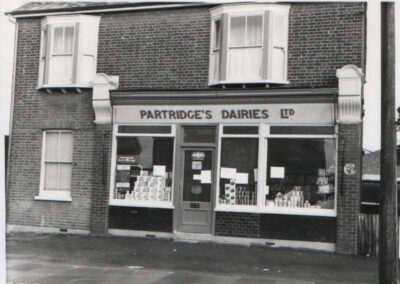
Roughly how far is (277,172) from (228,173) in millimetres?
1233

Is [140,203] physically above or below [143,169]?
below

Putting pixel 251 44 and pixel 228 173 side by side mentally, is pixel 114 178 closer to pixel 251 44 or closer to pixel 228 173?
pixel 228 173

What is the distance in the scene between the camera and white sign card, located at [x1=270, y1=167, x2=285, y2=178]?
12.6 m

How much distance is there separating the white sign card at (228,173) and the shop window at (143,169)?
1.43 m

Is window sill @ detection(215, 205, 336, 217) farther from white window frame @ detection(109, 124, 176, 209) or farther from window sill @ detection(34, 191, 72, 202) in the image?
window sill @ detection(34, 191, 72, 202)

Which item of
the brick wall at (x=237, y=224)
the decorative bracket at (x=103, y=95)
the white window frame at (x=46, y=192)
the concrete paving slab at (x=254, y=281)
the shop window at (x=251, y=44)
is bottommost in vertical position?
the concrete paving slab at (x=254, y=281)

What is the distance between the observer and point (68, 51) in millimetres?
14688

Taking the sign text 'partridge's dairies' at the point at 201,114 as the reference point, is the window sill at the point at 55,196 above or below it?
below

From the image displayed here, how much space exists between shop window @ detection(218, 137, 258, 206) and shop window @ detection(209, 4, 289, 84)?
5.20ft

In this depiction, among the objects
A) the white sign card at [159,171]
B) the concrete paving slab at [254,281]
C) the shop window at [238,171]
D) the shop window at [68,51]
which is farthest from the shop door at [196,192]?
the concrete paving slab at [254,281]

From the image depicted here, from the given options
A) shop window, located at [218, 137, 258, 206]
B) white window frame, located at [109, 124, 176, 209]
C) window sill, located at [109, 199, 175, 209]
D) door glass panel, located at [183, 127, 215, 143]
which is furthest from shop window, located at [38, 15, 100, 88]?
shop window, located at [218, 137, 258, 206]

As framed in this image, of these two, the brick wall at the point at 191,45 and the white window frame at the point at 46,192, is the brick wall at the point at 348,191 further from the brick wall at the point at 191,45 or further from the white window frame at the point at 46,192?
the white window frame at the point at 46,192

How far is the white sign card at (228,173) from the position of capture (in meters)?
13.0

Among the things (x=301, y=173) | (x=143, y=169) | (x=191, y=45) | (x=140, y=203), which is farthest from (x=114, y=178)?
(x=301, y=173)
